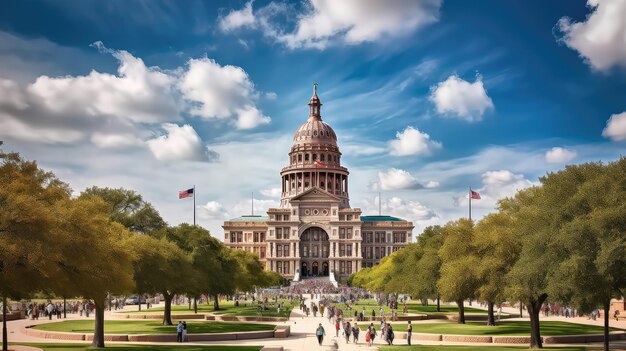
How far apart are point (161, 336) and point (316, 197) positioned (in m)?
129

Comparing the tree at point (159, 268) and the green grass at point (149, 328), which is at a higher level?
the tree at point (159, 268)

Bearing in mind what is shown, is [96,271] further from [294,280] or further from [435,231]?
[294,280]

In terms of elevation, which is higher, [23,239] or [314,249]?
[23,239]

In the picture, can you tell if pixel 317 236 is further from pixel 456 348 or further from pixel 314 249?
A: pixel 456 348

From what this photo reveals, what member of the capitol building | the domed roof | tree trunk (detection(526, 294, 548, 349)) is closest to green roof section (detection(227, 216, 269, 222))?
the capitol building

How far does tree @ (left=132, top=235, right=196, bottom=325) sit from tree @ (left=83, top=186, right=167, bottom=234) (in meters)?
2.44

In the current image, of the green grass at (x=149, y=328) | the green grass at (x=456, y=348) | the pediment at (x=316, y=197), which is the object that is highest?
the pediment at (x=316, y=197)

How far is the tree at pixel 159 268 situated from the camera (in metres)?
45.3

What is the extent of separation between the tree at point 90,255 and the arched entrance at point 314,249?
139m

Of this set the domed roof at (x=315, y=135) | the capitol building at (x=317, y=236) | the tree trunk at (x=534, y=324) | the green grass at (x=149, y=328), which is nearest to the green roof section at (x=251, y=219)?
the capitol building at (x=317, y=236)

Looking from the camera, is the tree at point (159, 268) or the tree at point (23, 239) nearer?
the tree at point (23, 239)

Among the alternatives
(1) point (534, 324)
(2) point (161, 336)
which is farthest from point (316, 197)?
(1) point (534, 324)

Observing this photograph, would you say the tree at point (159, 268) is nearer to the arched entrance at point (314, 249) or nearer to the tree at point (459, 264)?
the tree at point (459, 264)

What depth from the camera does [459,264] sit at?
49156 millimetres
